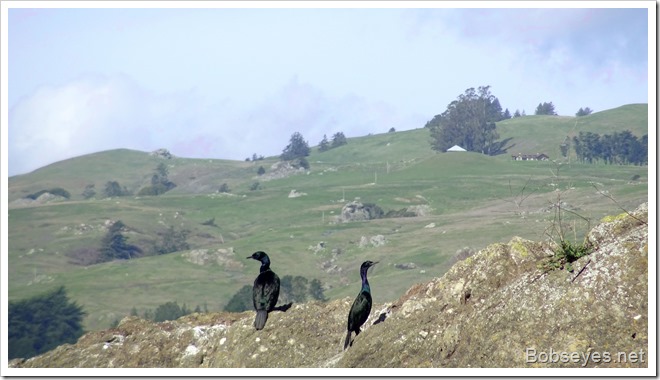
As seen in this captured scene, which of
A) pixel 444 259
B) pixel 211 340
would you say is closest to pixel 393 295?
pixel 444 259

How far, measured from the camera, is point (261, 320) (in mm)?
19891

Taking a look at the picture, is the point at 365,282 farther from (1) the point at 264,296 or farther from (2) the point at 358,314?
(1) the point at 264,296

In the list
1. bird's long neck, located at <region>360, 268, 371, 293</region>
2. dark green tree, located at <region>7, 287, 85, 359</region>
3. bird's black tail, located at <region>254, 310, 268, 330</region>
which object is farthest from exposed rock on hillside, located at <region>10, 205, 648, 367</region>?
dark green tree, located at <region>7, 287, 85, 359</region>

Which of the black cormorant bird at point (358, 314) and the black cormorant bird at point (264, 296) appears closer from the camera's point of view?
the black cormorant bird at point (358, 314)

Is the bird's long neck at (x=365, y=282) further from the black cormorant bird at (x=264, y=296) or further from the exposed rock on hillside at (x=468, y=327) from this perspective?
the black cormorant bird at (x=264, y=296)

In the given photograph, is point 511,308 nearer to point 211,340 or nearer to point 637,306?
point 637,306

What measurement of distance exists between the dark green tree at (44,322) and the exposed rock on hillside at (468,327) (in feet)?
376

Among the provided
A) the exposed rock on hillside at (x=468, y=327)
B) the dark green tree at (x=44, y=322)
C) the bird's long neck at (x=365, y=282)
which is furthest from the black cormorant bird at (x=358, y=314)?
the dark green tree at (x=44, y=322)

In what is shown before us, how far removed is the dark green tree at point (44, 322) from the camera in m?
135

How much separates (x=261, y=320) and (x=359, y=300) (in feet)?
7.49

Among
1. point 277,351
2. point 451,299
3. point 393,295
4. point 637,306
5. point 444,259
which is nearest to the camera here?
point 637,306

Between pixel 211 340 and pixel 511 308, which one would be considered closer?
pixel 511 308

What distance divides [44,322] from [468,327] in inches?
5224

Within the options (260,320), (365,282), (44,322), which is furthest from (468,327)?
(44,322)
